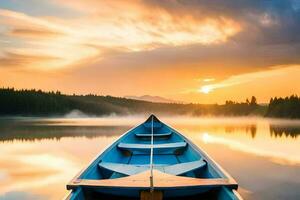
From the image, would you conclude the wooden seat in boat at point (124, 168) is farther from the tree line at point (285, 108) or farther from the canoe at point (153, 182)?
the tree line at point (285, 108)

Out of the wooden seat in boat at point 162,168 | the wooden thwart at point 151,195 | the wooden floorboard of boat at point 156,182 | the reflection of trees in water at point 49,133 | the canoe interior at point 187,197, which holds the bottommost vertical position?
the reflection of trees in water at point 49,133

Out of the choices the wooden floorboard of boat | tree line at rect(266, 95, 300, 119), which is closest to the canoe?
the wooden floorboard of boat

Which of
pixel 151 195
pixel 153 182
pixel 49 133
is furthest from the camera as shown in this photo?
pixel 49 133

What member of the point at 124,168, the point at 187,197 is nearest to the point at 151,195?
the point at 187,197

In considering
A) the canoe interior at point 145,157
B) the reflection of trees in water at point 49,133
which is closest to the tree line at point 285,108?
the reflection of trees in water at point 49,133

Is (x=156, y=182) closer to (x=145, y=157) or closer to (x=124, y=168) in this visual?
(x=124, y=168)

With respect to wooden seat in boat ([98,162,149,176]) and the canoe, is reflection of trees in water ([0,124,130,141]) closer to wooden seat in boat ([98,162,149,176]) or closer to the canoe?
the canoe

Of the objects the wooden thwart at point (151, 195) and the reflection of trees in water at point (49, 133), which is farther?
the reflection of trees in water at point (49, 133)

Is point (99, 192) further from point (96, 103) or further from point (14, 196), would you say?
point (96, 103)

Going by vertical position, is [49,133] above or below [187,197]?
below

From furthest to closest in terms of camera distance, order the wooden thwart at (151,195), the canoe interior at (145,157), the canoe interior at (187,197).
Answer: the canoe interior at (145,157), the canoe interior at (187,197), the wooden thwart at (151,195)

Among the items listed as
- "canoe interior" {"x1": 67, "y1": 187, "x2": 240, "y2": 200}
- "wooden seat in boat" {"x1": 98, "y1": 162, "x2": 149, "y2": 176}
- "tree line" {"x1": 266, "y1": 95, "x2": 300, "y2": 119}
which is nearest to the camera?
"canoe interior" {"x1": 67, "y1": 187, "x2": 240, "y2": 200}

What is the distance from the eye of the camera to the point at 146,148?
9836mm

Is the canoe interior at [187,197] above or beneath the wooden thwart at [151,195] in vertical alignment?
beneath
